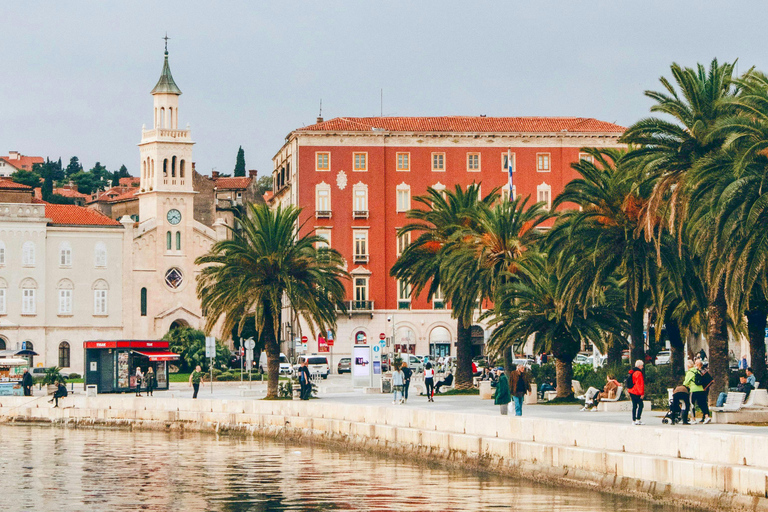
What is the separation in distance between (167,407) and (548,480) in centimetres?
2304

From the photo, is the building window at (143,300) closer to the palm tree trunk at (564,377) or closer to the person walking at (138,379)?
the person walking at (138,379)

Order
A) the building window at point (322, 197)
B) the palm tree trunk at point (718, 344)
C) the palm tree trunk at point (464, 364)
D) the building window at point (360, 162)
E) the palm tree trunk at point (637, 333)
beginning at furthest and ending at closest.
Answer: the building window at point (360, 162) → the building window at point (322, 197) → the palm tree trunk at point (464, 364) → the palm tree trunk at point (637, 333) → the palm tree trunk at point (718, 344)

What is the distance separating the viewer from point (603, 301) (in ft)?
126

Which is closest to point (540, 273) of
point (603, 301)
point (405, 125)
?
point (603, 301)

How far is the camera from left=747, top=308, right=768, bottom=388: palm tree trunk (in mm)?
38844

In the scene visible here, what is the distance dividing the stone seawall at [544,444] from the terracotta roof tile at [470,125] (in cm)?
4513

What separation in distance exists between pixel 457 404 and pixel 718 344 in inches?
407

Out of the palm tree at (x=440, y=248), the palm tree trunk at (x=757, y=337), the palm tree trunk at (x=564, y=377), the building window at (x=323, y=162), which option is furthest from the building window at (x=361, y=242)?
the palm tree trunk at (x=757, y=337)

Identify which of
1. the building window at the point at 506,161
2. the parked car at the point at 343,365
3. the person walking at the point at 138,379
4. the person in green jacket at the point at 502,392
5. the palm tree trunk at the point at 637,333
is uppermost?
the building window at the point at 506,161

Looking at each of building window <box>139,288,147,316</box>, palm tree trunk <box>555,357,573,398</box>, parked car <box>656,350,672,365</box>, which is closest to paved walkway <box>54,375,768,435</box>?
palm tree trunk <box>555,357,573,398</box>

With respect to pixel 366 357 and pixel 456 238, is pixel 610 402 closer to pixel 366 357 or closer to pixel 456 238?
pixel 456 238

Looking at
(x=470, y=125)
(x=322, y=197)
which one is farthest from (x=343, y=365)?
(x=470, y=125)

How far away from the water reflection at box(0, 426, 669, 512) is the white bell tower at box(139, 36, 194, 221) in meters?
56.8

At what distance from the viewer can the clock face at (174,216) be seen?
92000mm
